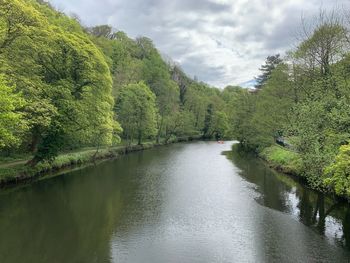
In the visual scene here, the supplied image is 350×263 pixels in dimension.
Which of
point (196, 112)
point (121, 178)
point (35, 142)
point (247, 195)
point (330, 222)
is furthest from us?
point (196, 112)

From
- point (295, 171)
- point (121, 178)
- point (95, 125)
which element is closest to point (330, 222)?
point (295, 171)

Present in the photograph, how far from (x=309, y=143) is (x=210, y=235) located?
558 inches

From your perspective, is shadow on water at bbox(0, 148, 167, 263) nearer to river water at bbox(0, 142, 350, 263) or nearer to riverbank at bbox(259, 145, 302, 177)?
river water at bbox(0, 142, 350, 263)

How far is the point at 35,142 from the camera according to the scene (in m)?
33.0

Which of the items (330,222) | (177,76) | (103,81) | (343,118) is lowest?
(330,222)

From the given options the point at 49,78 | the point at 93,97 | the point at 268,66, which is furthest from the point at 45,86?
the point at 268,66

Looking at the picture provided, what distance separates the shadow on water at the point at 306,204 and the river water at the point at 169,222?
6 centimetres

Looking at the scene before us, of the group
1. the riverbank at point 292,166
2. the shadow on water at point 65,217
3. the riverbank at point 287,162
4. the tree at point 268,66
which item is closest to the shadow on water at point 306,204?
the riverbank at point 292,166

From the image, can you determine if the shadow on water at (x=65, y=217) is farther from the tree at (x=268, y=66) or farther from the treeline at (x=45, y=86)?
the tree at (x=268, y=66)

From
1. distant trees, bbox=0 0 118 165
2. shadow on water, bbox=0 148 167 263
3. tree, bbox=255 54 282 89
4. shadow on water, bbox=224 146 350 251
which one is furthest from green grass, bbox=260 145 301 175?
tree, bbox=255 54 282 89

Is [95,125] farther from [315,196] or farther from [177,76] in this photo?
[177,76]

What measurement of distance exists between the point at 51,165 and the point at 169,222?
57.4 ft

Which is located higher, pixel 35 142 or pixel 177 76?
pixel 177 76

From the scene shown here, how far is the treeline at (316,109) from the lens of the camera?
71.7 feet
